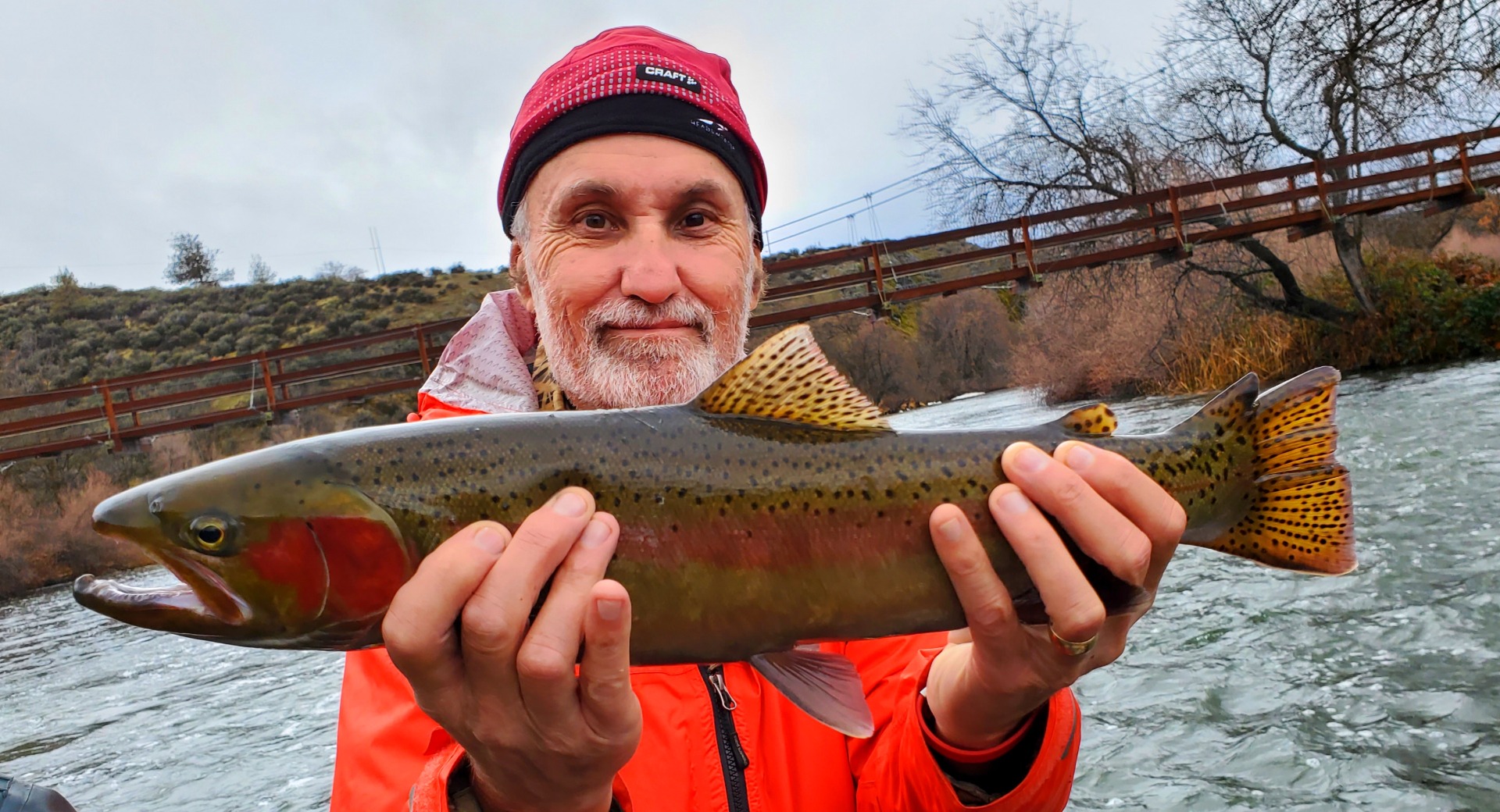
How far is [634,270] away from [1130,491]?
1733mm

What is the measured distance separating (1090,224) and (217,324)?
187 ft

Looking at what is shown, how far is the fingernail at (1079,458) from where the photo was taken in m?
2.00

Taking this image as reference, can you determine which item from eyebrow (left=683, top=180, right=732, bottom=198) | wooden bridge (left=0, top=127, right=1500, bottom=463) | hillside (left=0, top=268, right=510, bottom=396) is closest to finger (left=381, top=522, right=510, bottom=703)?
eyebrow (left=683, top=180, right=732, bottom=198)

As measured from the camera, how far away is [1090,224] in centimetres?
2741

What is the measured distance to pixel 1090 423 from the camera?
7.32ft

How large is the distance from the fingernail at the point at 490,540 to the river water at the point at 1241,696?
2.19m

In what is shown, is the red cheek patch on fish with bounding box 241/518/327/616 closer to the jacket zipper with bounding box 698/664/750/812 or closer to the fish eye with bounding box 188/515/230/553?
the fish eye with bounding box 188/515/230/553

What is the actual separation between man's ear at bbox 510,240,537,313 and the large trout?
1696 mm

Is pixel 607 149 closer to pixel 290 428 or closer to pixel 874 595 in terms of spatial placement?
pixel 874 595

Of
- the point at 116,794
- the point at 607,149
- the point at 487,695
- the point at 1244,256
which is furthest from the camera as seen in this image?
the point at 1244,256

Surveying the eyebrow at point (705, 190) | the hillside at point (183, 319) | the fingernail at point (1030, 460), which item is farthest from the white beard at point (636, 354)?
the hillside at point (183, 319)

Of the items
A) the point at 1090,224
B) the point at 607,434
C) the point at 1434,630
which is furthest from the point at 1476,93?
the point at 607,434

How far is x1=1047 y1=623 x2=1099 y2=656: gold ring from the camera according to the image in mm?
2014

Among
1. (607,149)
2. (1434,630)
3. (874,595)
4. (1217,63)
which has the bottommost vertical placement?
(1434,630)
